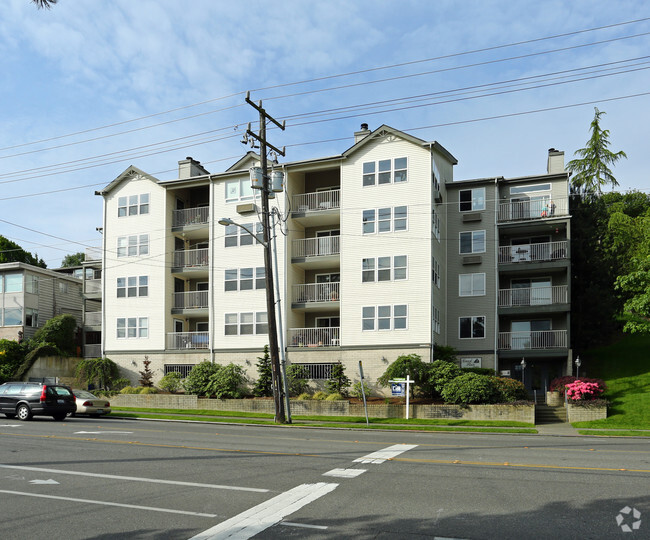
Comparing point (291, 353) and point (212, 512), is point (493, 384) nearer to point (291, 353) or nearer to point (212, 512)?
point (291, 353)

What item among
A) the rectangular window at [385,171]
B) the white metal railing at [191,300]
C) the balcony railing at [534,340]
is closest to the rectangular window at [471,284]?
the balcony railing at [534,340]

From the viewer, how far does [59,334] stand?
4319 centimetres

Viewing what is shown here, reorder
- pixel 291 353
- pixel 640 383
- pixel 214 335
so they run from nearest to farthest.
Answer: pixel 640 383 < pixel 291 353 < pixel 214 335

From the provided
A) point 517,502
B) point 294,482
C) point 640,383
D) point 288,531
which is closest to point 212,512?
point 288,531

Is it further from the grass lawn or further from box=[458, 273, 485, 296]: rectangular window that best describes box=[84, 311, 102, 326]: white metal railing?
the grass lawn

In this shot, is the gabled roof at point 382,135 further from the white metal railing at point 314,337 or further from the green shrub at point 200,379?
the green shrub at point 200,379

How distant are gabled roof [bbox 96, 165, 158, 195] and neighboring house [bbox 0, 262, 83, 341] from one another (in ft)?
31.2

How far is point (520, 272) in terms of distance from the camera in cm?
3738

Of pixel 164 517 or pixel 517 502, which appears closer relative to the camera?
pixel 164 517

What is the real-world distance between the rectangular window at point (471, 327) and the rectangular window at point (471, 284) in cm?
148

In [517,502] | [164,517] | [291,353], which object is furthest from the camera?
[291,353]

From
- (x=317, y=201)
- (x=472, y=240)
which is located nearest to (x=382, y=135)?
(x=317, y=201)

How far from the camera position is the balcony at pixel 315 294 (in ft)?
116

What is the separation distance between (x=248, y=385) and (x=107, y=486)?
1000 inches
